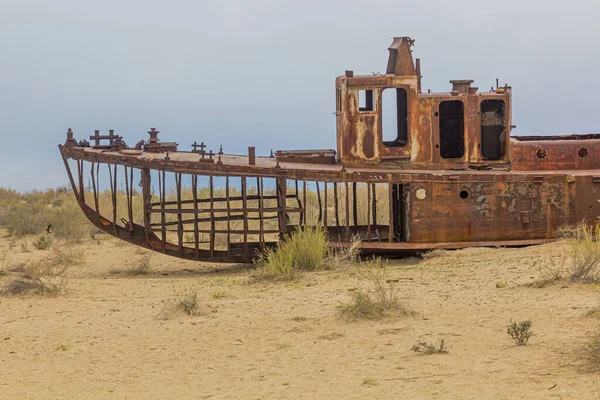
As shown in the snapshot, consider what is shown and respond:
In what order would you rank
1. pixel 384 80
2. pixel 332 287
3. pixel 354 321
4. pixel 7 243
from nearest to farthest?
1. pixel 354 321
2. pixel 332 287
3. pixel 384 80
4. pixel 7 243

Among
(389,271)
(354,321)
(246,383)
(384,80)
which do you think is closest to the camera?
(246,383)

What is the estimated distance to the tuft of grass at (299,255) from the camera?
13359mm

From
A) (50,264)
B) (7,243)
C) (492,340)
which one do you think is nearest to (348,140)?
(50,264)

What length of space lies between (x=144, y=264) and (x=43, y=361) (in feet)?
22.4

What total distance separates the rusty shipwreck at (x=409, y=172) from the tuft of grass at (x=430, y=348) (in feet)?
18.5

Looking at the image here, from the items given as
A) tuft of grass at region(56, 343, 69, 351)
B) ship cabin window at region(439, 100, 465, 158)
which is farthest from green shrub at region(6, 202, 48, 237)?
tuft of grass at region(56, 343, 69, 351)

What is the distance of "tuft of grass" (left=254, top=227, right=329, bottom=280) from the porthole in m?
3.98

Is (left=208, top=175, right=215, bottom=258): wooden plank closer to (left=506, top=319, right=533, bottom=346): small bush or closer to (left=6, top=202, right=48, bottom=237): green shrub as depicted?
(left=506, top=319, right=533, bottom=346): small bush

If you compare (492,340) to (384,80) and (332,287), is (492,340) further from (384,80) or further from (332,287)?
(384,80)

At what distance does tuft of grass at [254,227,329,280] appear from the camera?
526 inches

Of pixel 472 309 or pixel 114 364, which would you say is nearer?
pixel 114 364

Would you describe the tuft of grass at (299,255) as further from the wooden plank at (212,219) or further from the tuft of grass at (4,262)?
the tuft of grass at (4,262)

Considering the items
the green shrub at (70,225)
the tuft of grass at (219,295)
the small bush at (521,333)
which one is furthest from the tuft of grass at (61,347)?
the green shrub at (70,225)

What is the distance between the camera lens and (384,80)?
51.7ft
